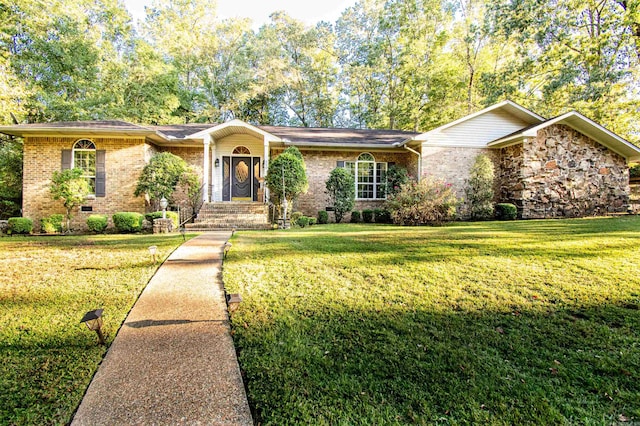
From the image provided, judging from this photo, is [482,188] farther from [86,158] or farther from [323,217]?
[86,158]

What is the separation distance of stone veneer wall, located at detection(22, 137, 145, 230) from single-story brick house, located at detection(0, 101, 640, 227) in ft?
0.11

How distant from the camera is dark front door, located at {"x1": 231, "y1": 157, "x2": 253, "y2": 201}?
13.7 meters

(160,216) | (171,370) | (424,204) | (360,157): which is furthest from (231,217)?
(171,370)

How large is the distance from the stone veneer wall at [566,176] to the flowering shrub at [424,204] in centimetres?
372

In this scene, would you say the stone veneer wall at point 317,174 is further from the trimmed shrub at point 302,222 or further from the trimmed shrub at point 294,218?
the trimmed shrub at point 302,222

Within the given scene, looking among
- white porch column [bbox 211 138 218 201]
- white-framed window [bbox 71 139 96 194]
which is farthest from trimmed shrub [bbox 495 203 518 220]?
white-framed window [bbox 71 139 96 194]

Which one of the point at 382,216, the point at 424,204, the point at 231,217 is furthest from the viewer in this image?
the point at 382,216

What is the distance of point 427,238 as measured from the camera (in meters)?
7.05

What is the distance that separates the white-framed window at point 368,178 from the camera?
13.9m

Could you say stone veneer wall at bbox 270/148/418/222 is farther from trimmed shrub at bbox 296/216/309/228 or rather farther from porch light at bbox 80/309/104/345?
porch light at bbox 80/309/104/345

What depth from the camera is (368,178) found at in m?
14.0

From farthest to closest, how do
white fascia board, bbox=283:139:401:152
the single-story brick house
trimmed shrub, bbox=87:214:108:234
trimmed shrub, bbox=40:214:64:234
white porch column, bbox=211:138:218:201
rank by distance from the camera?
white porch column, bbox=211:138:218:201, white fascia board, bbox=283:139:401:152, the single-story brick house, trimmed shrub, bbox=40:214:64:234, trimmed shrub, bbox=87:214:108:234

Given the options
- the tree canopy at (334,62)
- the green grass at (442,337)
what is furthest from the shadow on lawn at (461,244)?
the tree canopy at (334,62)

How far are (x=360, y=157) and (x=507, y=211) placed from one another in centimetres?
632
